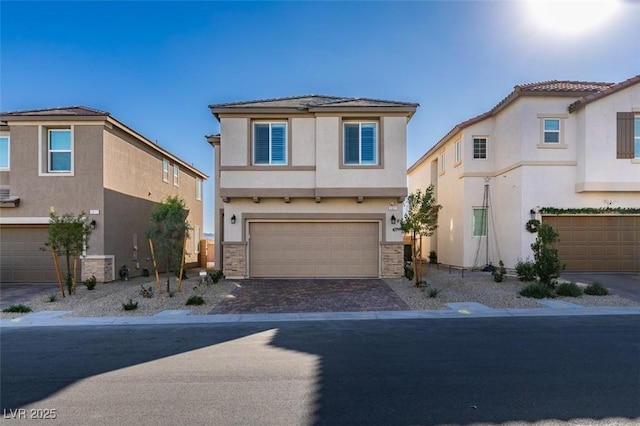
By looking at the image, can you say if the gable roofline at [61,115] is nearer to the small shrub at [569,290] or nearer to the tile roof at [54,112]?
the tile roof at [54,112]

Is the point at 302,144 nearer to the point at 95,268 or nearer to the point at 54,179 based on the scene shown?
the point at 95,268

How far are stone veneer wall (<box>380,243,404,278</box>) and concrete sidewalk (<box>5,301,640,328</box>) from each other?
504 cm

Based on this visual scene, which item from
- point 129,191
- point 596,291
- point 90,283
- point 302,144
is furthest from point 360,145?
point 90,283

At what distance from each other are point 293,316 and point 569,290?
858 cm

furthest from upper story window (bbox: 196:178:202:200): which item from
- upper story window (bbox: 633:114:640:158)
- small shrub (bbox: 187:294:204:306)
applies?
upper story window (bbox: 633:114:640:158)

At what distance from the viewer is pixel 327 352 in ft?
20.6

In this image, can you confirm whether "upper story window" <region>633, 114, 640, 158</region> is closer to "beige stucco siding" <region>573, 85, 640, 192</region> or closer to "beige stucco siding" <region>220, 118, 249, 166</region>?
"beige stucco siding" <region>573, 85, 640, 192</region>

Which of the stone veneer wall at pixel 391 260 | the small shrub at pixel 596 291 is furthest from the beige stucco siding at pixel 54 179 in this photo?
the small shrub at pixel 596 291

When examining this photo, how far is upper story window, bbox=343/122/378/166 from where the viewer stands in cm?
1469

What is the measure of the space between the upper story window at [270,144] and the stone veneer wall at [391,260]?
5437 millimetres

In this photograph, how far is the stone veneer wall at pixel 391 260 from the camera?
14766 mm

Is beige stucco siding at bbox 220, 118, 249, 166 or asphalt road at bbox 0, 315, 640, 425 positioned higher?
beige stucco siding at bbox 220, 118, 249, 166

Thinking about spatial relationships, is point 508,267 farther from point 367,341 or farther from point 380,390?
point 380,390

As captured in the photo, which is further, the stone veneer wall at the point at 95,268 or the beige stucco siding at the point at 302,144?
the beige stucco siding at the point at 302,144
